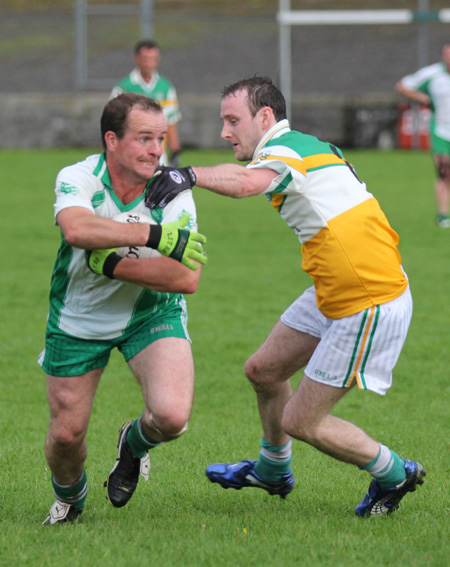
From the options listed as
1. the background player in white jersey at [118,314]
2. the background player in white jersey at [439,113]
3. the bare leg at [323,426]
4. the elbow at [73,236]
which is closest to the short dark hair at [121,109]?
the background player in white jersey at [118,314]

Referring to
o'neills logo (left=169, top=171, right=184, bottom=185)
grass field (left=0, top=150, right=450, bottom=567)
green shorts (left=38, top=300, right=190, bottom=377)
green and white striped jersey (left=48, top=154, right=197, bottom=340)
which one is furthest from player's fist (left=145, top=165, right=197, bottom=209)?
grass field (left=0, top=150, right=450, bottom=567)

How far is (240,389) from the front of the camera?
7.70m

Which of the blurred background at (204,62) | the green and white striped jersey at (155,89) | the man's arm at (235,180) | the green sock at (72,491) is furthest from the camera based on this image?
the blurred background at (204,62)

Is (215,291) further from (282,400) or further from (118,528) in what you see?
(118,528)

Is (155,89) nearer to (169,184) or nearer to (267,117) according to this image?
(267,117)

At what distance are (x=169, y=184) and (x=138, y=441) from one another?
1.34 meters

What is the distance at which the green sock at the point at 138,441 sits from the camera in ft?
16.0

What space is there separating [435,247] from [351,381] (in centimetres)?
926

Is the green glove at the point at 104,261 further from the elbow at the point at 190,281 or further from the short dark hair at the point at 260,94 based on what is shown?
the short dark hair at the point at 260,94

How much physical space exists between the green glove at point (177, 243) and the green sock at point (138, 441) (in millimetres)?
941

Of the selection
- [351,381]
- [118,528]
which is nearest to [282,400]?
[351,381]

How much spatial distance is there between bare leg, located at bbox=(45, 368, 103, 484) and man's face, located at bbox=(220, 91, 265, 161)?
4.51 feet

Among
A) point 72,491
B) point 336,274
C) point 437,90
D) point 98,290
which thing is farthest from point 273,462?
point 437,90

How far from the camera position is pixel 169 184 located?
455 cm
